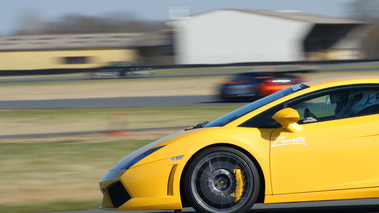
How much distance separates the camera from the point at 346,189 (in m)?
4.45

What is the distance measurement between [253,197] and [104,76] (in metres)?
34.7

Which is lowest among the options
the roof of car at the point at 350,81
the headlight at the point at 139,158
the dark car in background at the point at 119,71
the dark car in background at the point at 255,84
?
the headlight at the point at 139,158

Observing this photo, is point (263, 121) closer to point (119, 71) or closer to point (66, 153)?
point (66, 153)

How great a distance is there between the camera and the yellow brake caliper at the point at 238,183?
4.49m

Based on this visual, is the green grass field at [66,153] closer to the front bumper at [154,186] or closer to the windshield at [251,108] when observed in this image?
the front bumper at [154,186]

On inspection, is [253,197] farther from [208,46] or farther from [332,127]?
[208,46]

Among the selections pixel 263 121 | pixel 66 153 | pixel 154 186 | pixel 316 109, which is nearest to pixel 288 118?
pixel 263 121

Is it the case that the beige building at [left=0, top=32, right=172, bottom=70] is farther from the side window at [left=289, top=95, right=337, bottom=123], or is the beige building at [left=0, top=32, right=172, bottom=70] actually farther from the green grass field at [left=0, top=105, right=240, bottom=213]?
the side window at [left=289, top=95, right=337, bottom=123]

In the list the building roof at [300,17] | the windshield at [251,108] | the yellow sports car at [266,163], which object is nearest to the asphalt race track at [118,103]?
the windshield at [251,108]

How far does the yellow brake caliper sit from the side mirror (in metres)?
0.53

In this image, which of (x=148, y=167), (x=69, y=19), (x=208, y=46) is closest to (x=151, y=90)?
(x=148, y=167)

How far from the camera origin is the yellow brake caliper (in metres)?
4.49

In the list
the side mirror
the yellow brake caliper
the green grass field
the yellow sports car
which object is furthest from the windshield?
the green grass field

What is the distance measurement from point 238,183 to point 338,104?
1127 mm
